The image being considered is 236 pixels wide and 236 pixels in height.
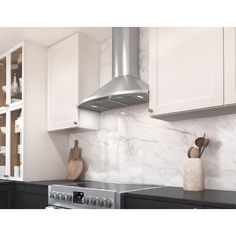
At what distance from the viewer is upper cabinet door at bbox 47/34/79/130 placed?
267 cm

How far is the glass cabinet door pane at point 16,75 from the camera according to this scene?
290 cm

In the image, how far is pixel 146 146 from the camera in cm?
240

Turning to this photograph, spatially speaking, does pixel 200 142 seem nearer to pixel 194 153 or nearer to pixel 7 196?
pixel 194 153

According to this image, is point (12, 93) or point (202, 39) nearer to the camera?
point (202, 39)

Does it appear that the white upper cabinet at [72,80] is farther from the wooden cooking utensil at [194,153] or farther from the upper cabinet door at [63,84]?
the wooden cooking utensil at [194,153]

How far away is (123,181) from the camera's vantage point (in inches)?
100.0

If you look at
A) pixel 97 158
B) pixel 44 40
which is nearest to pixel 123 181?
pixel 97 158

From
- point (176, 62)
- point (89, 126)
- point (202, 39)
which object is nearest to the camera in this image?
point (202, 39)

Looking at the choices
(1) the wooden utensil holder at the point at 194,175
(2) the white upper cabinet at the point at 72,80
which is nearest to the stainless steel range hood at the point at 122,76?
(2) the white upper cabinet at the point at 72,80

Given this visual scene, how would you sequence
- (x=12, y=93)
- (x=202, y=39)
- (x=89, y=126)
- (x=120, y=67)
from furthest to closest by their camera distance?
(x=12, y=93) < (x=89, y=126) < (x=120, y=67) < (x=202, y=39)

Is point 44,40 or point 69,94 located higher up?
point 44,40

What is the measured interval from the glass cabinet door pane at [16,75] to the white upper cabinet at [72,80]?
29 centimetres
